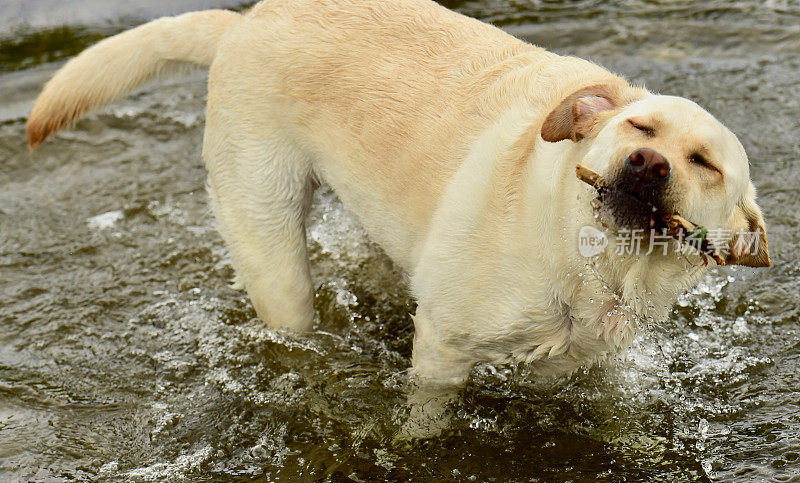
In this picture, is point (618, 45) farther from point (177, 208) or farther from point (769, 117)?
point (177, 208)

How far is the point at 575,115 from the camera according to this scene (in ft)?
8.43

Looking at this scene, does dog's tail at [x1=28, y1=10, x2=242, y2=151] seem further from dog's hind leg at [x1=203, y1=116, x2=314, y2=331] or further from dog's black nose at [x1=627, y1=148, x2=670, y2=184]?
dog's black nose at [x1=627, y1=148, x2=670, y2=184]

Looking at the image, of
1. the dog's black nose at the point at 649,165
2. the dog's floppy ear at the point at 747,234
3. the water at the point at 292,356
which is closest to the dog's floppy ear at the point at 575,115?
the dog's black nose at the point at 649,165

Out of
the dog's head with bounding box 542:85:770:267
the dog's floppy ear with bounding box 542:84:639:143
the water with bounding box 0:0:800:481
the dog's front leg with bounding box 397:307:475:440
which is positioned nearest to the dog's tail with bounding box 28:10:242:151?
the water with bounding box 0:0:800:481

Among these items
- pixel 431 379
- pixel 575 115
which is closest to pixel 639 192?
pixel 575 115

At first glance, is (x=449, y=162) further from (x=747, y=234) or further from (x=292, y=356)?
(x=292, y=356)

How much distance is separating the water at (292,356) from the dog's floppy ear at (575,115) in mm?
1203

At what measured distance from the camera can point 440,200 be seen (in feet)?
10.2

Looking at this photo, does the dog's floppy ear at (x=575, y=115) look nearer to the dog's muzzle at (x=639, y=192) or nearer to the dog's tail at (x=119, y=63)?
the dog's muzzle at (x=639, y=192)

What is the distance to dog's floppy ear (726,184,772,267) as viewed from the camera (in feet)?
8.46

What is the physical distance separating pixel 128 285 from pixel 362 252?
124 centimetres

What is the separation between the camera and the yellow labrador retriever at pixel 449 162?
2479 millimetres

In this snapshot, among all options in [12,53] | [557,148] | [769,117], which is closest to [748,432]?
[557,148]

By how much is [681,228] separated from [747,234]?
13.6 inches
